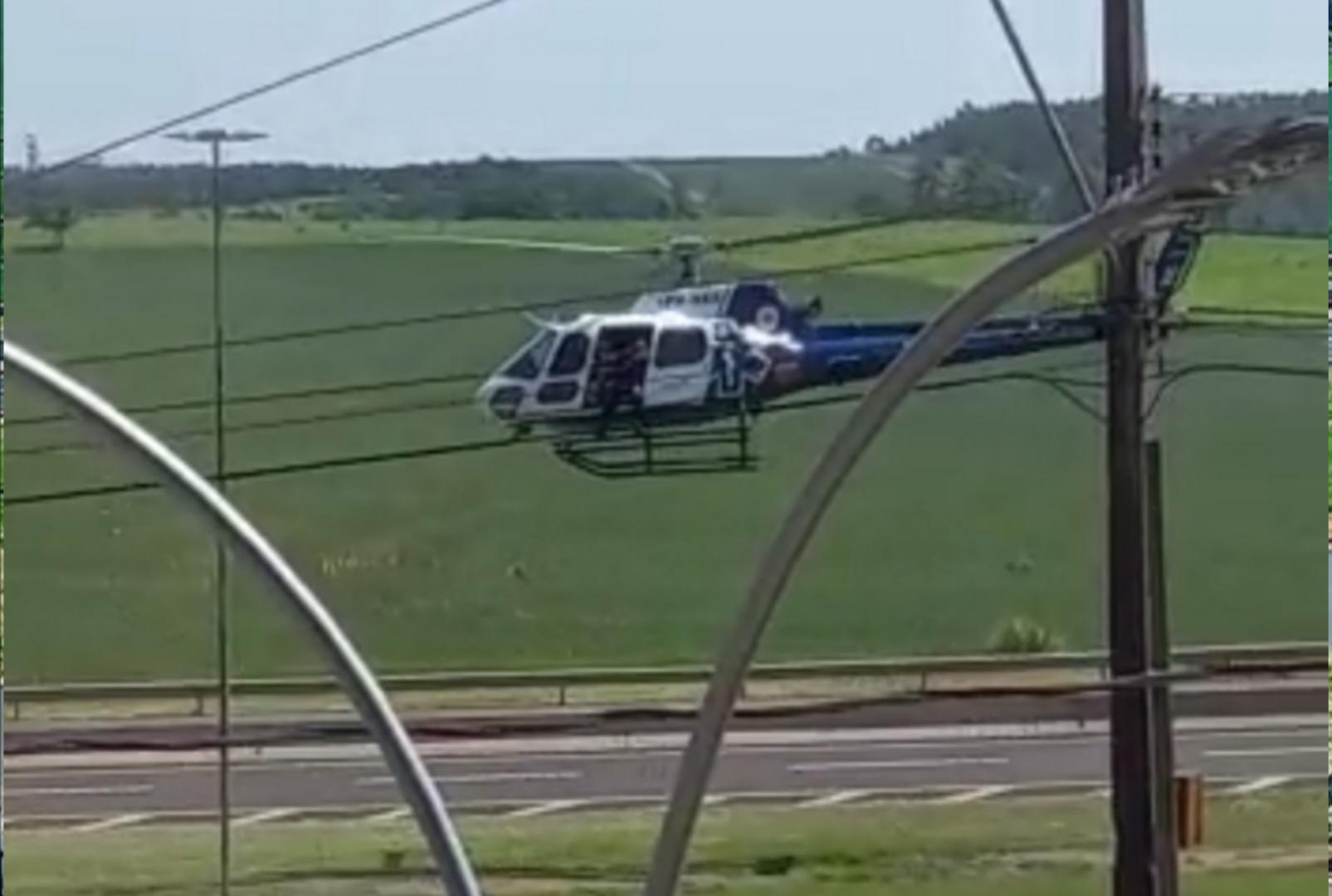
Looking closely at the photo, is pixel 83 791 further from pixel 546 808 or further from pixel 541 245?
pixel 541 245

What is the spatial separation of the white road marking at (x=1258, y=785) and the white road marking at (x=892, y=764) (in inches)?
47.2

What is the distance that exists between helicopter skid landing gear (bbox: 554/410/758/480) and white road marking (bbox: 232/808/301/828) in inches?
94.5

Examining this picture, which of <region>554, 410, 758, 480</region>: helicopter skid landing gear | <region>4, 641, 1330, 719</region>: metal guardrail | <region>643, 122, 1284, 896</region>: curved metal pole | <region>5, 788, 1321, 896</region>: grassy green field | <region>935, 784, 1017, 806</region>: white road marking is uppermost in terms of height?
<region>554, 410, 758, 480</region>: helicopter skid landing gear

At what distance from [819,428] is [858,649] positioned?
3.44 metres

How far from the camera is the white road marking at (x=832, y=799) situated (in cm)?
1373

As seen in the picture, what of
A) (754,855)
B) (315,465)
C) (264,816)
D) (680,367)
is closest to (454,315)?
(315,465)

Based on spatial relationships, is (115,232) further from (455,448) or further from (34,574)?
(34,574)

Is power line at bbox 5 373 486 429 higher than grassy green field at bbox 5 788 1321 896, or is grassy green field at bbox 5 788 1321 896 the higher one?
power line at bbox 5 373 486 429

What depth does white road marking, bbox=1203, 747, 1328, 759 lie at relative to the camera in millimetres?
14039

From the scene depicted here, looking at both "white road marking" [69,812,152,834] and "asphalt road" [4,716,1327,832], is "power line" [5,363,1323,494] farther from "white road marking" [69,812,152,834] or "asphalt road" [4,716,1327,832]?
"white road marking" [69,812,152,834]

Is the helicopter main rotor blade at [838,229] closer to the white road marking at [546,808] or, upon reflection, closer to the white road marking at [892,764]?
the white road marking at [546,808]

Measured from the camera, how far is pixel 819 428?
1040 centimetres

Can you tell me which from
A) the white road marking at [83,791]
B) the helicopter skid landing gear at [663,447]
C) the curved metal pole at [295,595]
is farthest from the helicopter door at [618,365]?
the curved metal pole at [295,595]

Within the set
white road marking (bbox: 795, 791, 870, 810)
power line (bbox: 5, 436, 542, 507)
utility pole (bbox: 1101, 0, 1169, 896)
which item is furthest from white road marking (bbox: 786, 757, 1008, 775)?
utility pole (bbox: 1101, 0, 1169, 896)
